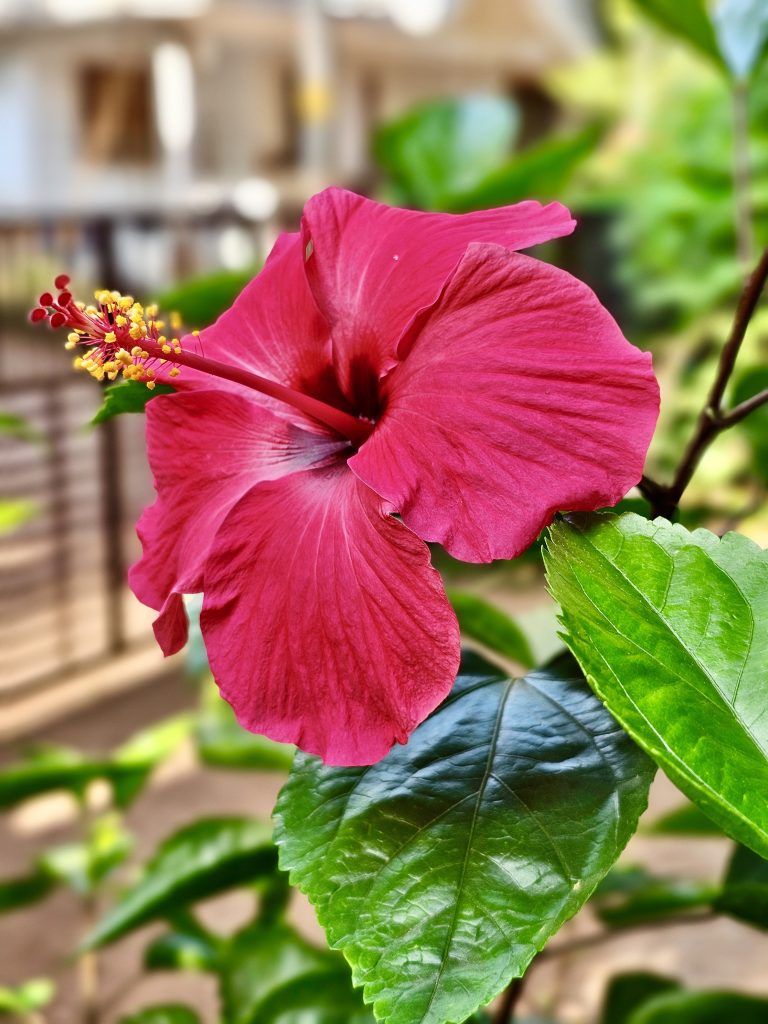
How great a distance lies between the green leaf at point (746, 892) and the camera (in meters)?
0.50

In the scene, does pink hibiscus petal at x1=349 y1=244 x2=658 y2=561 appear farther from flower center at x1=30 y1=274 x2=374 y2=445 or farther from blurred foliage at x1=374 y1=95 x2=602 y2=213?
blurred foliage at x1=374 y1=95 x2=602 y2=213

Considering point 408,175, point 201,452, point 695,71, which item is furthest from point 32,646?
point 695,71

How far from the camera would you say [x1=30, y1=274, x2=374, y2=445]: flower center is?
39cm

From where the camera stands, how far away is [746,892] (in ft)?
1.65

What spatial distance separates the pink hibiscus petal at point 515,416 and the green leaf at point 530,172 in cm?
54

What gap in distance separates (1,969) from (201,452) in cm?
162

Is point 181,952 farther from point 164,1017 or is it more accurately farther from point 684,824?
point 684,824

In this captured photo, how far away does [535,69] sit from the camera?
819 centimetres

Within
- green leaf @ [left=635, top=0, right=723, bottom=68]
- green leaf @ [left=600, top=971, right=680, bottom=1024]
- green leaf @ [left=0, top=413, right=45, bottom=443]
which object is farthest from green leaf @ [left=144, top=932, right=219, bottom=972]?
green leaf @ [left=635, top=0, right=723, bottom=68]

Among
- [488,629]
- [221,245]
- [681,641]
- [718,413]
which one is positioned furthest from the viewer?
[221,245]

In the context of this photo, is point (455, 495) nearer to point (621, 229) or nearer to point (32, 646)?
point (32, 646)

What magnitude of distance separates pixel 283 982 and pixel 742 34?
72 cm

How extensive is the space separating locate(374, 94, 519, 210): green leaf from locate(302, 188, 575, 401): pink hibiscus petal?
2.29ft

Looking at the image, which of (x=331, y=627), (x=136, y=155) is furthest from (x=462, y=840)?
(x=136, y=155)
